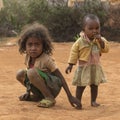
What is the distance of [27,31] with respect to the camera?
19.9 feet

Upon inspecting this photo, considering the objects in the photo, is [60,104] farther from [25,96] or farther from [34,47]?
[34,47]

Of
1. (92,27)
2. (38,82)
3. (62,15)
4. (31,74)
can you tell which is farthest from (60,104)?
(62,15)

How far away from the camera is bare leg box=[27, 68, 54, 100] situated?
19.3ft

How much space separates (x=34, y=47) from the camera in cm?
598

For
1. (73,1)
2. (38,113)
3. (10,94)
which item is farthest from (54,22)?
(38,113)

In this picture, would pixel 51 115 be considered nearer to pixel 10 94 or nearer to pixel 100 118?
pixel 100 118

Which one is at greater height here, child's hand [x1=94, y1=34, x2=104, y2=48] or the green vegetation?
child's hand [x1=94, y1=34, x2=104, y2=48]

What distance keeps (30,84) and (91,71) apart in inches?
32.0

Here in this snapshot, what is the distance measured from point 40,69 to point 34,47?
0.95 ft

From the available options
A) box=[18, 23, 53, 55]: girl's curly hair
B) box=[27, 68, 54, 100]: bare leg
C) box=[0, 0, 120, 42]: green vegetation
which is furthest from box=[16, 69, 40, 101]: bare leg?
box=[0, 0, 120, 42]: green vegetation

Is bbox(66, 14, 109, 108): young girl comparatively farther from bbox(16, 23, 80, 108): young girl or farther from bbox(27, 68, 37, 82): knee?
bbox(27, 68, 37, 82): knee

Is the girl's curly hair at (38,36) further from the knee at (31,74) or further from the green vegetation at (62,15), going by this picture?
the green vegetation at (62,15)

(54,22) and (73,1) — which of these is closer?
(54,22)

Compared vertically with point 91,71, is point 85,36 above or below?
above
